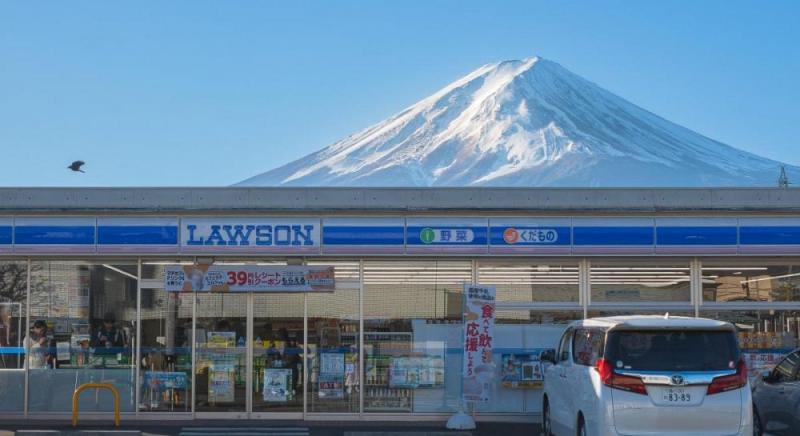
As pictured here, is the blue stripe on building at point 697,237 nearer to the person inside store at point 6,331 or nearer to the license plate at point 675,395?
the license plate at point 675,395

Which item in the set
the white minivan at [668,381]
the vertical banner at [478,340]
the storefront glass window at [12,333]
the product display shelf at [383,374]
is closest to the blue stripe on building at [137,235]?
the storefront glass window at [12,333]

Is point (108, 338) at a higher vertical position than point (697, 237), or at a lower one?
lower

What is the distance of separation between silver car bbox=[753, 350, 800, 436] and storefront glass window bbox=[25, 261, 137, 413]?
29.8 ft

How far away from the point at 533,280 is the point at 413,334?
2.02 metres

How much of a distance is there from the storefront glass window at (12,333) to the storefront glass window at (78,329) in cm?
15

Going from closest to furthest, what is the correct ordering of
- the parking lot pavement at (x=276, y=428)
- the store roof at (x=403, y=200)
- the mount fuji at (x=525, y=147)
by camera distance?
the parking lot pavement at (x=276, y=428), the store roof at (x=403, y=200), the mount fuji at (x=525, y=147)

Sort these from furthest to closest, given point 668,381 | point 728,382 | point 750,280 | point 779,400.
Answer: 1. point 750,280
2. point 779,400
3. point 728,382
4. point 668,381

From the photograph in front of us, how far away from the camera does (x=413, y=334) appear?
1695cm

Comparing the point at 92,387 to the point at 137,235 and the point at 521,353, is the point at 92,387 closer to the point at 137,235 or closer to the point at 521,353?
the point at 137,235

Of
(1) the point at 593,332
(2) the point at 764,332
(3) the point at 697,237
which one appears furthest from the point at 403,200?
(2) the point at 764,332

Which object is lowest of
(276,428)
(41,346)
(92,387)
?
(276,428)

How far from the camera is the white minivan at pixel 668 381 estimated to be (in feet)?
35.8

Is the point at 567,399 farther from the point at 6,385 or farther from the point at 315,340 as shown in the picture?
the point at 6,385

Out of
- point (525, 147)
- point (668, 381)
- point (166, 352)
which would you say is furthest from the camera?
point (525, 147)
